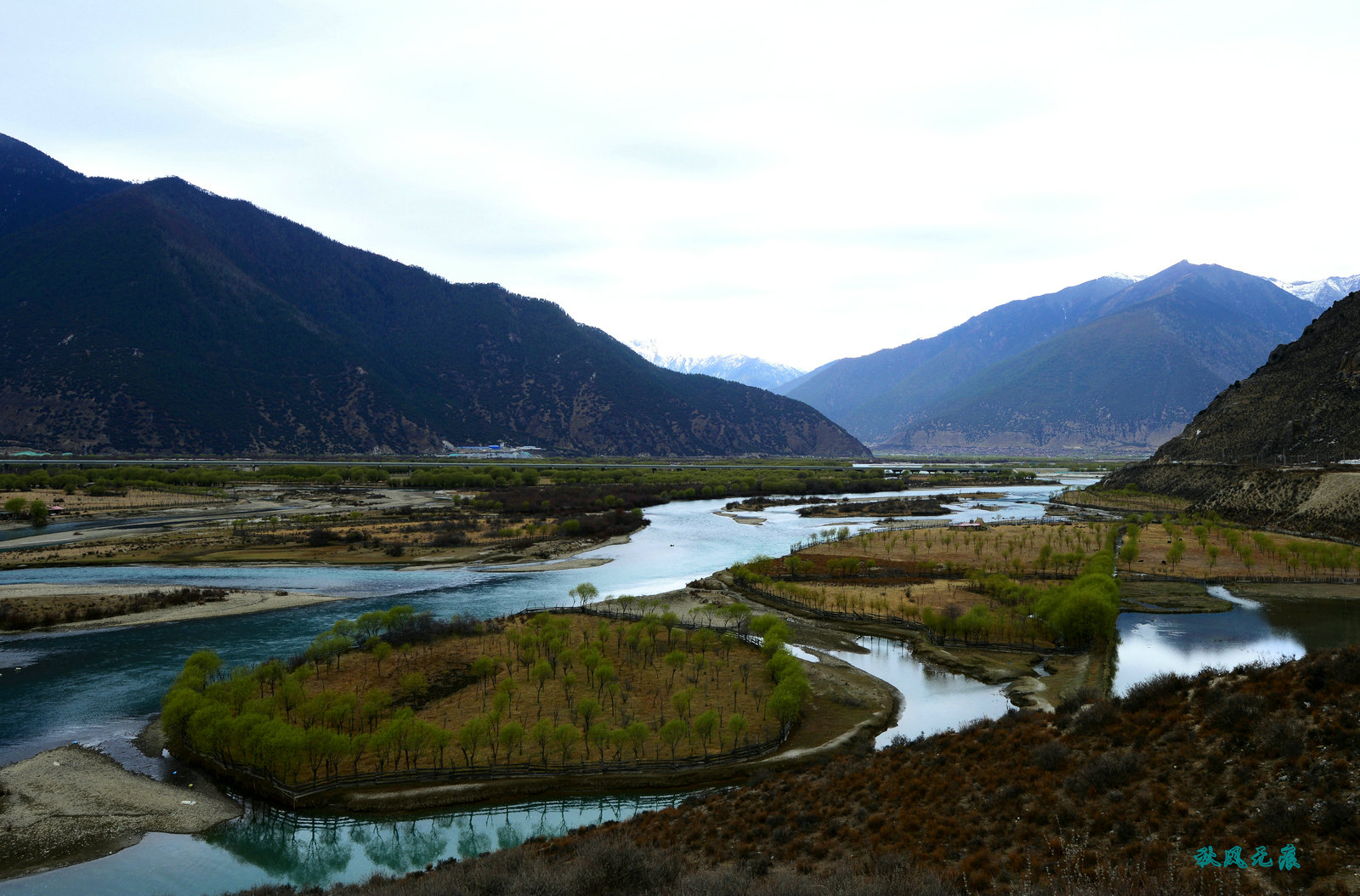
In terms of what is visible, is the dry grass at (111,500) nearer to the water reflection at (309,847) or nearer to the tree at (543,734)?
the water reflection at (309,847)

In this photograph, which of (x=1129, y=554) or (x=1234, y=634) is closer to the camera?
(x=1234, y=634)

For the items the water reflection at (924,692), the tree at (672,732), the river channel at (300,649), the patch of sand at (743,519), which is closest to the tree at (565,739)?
the river channel at (300,649)

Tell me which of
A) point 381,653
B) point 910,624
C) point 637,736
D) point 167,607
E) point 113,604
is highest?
point 381,653

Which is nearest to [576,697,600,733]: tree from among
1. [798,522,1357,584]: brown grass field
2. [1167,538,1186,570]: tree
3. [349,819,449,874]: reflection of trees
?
[349,819,449,874]: reflection of trees

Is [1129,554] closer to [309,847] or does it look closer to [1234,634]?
[1234,634]

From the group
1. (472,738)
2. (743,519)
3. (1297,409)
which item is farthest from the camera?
(743,519)

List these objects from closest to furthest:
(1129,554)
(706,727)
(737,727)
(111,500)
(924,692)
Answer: (737,727), (706,727), (924,692), (1129,554), (111,500)

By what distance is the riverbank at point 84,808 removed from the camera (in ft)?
67.8

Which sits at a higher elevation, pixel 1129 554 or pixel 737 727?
pixel 1129 554

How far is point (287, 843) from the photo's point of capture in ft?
71.6

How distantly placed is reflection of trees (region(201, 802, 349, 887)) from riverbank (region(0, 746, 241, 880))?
78 centimetres

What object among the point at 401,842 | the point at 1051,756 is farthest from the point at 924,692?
the point at 401,842

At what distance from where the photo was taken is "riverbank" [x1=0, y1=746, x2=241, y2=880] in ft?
67.8

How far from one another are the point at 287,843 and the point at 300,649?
19716 mm
